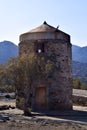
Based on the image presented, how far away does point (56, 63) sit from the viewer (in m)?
22.1

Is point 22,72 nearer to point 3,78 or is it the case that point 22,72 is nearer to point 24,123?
point 3,78

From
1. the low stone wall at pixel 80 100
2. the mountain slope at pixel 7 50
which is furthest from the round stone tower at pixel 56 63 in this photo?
the mountain slope at pixel 7 50

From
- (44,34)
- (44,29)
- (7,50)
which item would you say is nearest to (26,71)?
(44,34)

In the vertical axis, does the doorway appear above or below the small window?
below

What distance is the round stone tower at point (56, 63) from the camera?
2197 centimetres

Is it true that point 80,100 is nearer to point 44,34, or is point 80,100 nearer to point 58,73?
point 58,73

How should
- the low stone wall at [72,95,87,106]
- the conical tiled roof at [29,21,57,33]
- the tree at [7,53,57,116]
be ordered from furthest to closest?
the low stone wall at [72,95,87,106]
the conical tiled roof at [29,21,57,33]
the tree at [7,53,57,116]

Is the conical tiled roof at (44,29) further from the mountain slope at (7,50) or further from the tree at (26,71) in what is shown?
the mountain slope at (7,50)

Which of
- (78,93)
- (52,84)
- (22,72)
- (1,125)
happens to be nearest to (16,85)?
(22,72)

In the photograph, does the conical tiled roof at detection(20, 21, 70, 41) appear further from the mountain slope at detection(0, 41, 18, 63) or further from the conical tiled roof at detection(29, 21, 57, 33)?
the mountain slope at detection(0, 41, 18, 63)

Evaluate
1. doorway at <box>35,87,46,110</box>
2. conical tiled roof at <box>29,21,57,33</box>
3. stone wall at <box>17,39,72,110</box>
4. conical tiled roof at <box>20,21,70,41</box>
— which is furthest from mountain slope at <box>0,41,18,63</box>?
stone wall at <box>17,39,72,110</box>

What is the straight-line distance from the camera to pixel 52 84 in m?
21.9

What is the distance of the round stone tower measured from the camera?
72.1ft

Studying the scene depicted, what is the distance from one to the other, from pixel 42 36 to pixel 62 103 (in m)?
4.58
